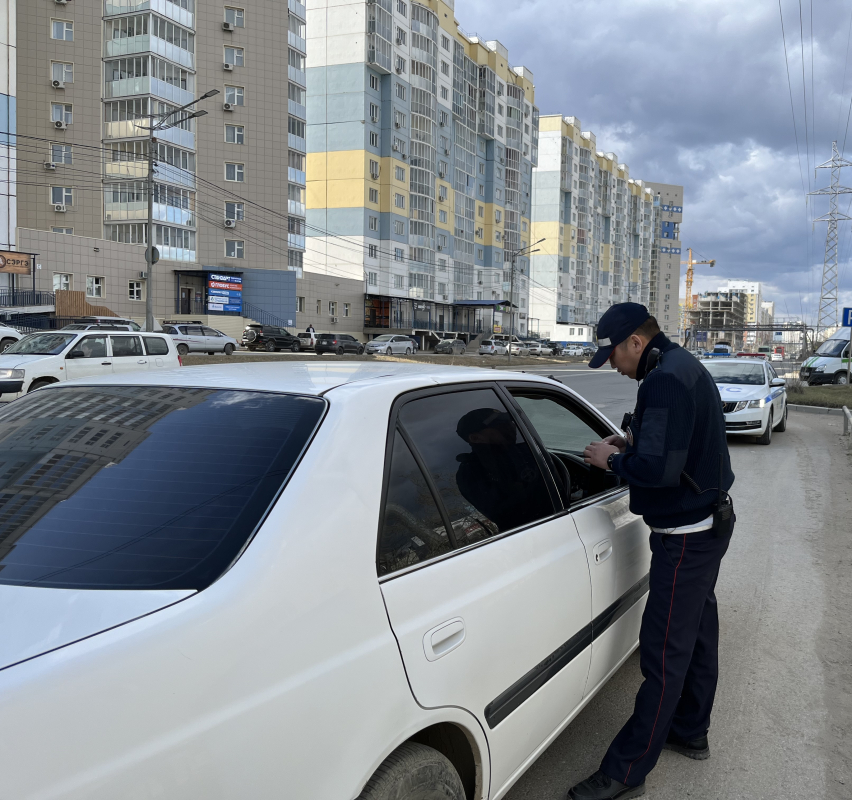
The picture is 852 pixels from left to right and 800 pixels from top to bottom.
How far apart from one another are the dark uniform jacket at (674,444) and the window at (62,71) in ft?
187

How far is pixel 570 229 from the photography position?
108m

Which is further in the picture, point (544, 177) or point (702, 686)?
point (544, 177)

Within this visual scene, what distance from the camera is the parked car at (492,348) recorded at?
6444 centimetres

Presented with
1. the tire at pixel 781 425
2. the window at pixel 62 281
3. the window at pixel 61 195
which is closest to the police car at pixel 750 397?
the tire at pixel 781 425

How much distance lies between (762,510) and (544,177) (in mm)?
105114

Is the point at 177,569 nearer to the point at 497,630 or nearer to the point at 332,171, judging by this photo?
the point at 497,630

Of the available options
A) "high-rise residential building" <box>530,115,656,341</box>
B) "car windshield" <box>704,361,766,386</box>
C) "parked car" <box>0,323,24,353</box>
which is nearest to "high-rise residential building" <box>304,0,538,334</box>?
"high-rise residential building" <box>530,115,656,341</box>

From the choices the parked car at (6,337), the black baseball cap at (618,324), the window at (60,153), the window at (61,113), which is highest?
the window at (61,113)

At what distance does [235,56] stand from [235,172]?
8.58m

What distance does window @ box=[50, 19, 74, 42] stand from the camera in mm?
49438

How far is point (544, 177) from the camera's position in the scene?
351 feet

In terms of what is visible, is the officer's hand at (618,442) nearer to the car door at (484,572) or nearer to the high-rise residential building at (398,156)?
the car door at (484,572)

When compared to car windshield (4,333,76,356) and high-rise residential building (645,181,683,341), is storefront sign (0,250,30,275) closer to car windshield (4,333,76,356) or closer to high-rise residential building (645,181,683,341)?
car windshield (4,333,76,356)

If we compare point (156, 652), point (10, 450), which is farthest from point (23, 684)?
point (10, 450)
